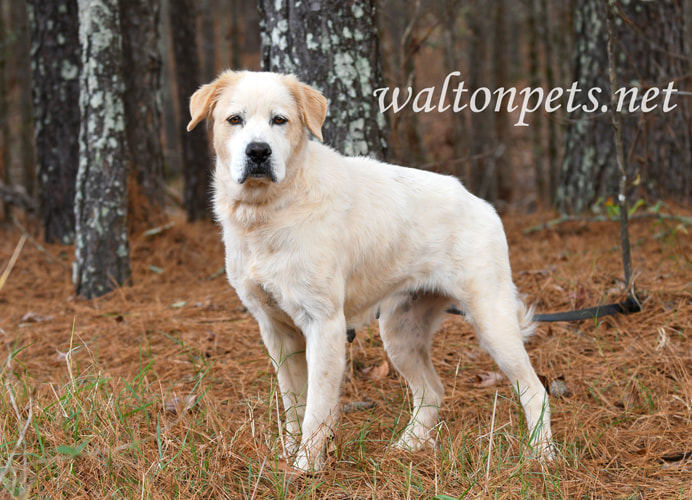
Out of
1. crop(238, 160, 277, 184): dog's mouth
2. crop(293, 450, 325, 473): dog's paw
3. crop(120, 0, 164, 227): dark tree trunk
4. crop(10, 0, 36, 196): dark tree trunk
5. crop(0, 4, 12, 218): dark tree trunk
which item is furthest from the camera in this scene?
crop(10, 0, 36, 196): dark tree trunk

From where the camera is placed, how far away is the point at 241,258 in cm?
329

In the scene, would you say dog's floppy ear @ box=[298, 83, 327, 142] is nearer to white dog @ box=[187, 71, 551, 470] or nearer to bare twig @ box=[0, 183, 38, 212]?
white dog @ box=[187, 71, 551, 470]

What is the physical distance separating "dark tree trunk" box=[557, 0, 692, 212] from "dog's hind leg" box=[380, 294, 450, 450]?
151 inches

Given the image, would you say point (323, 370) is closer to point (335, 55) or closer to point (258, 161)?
point (258, 161)

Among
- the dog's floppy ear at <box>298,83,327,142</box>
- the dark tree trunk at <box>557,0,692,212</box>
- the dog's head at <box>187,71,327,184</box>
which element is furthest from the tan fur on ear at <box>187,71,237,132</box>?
the dark tree trunk at <box>557,0,692,212</box>

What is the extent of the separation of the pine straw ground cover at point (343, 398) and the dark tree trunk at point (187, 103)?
3699mm

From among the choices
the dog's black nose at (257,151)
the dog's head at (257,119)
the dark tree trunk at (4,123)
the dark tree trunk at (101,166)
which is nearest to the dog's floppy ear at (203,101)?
the dog's head at (257,119)

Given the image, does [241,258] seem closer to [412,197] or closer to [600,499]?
[412,197]

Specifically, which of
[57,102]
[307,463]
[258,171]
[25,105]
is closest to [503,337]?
[307,463]

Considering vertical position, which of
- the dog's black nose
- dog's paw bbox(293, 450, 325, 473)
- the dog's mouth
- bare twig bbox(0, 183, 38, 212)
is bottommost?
dog's paw bbox(293, 450, 325, 473)

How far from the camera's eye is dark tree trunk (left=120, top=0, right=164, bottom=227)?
734 centimetres

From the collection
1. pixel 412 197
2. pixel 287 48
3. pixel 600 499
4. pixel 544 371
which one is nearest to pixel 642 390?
pixel 544 371

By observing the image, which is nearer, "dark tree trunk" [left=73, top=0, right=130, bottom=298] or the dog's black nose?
the dog's black nose

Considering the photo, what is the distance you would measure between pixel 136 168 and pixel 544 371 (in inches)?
A: 194
